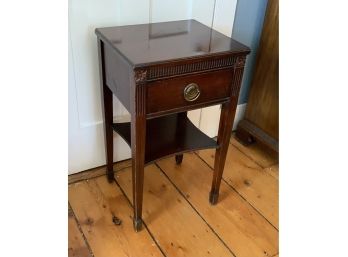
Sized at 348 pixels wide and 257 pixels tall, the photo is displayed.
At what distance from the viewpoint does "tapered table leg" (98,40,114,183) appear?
1117 mm

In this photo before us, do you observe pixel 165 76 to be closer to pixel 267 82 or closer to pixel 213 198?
pixel 213 198

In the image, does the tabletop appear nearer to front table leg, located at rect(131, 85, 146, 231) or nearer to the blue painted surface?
front table leg, located at rect(131, 85, 146, 231)

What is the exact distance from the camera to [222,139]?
3.84ft

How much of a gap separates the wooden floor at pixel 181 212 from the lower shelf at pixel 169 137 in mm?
267

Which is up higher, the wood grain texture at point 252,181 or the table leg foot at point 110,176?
the table leg foot at point 110,176

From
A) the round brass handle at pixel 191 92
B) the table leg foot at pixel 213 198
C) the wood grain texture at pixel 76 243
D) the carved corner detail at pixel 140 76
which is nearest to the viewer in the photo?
the carved corner detail at pixel 140 76

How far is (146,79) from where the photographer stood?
0.89 m

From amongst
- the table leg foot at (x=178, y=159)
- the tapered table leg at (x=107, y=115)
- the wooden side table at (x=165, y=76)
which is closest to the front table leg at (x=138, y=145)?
the wooden side table at (x=165, y=76)

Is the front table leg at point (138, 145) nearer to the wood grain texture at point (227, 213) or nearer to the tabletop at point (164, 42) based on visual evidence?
the tabletop at point (164, 42)

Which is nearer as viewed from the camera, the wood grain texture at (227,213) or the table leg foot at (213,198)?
the wood grain texture at (227,213)

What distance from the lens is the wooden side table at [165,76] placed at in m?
0.90
